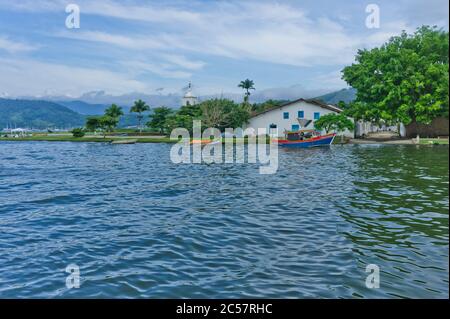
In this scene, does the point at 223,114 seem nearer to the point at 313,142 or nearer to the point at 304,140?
the point at 304,140

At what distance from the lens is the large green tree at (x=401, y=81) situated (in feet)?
138

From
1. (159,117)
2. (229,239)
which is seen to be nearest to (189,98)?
(159,117)

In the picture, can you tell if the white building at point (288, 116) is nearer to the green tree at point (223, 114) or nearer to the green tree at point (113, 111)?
the green tree at point (223, 114)

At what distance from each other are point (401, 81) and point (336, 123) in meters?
9.90

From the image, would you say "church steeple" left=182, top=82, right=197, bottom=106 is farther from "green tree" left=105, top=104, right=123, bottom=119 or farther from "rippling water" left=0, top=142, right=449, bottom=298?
"rippling water" left=0, top=142, right=449, bottom=298

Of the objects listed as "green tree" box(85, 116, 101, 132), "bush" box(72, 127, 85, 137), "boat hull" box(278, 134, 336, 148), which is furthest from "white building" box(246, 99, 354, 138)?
"bush" box(72, 127, 85, 137)

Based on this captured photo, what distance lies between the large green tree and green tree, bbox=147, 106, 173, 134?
115ft

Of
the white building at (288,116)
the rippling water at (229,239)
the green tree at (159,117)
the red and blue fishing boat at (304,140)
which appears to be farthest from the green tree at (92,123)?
the rippling water at (229,239)

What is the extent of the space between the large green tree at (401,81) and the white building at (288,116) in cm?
981

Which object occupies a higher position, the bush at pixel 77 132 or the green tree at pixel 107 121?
the green tree at pixel 107 121

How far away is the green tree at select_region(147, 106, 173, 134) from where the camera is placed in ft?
238

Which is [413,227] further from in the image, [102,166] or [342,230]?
[102,166]

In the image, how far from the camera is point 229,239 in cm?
940

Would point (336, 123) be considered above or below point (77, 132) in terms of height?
below
